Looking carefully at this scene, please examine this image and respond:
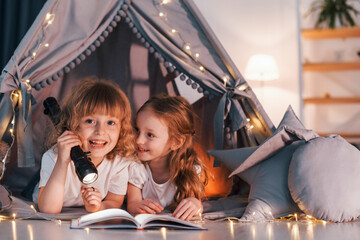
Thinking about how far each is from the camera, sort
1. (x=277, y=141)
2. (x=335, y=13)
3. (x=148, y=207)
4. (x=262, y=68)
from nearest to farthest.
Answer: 1. (x=148, y=207)
2. (x=277, y=141)
3. (x=262, y=68)
4. (x=335, y=13)

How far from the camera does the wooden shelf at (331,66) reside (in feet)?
15.0

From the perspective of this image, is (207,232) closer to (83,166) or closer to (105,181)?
(83,166)

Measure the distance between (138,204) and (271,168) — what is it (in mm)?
553

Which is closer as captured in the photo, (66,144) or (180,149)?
(66,144)

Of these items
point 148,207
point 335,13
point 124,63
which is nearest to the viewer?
point 148,207

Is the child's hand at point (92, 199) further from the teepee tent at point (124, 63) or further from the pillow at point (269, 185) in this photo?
the pillow at point (269, 185)

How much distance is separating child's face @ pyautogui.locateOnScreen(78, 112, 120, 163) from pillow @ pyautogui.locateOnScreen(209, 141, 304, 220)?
53 cm

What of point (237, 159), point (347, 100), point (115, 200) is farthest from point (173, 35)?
point (347, 100)

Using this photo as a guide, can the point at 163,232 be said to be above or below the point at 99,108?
below

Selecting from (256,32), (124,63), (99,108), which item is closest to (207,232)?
(99,108)

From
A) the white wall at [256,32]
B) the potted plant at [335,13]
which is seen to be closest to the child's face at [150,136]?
the white wall at [256,32]

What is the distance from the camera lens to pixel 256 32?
4625mm

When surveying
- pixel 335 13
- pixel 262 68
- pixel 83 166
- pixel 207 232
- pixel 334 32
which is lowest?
pixel 207 232

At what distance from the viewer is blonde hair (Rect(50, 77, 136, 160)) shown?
1869 millimetres
